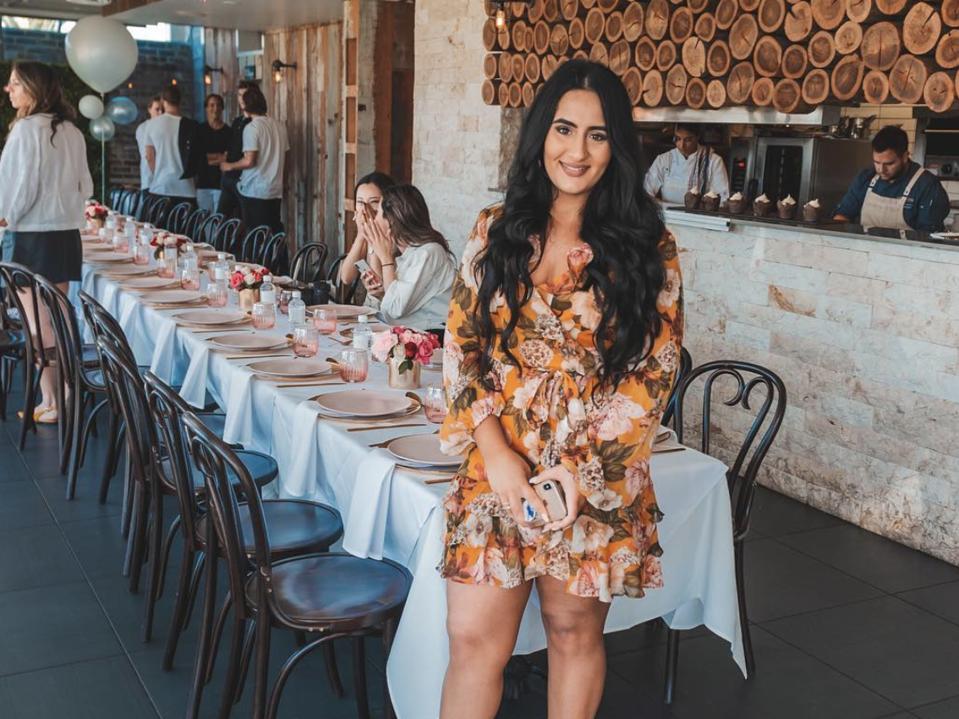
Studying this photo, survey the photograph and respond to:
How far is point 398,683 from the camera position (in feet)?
7.97

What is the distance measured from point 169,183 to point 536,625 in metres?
8.78

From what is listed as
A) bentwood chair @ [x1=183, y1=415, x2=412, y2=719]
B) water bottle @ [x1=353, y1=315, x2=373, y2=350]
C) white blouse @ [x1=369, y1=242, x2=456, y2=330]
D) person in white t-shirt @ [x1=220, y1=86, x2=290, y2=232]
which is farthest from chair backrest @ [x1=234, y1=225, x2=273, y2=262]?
bentwood chair @ [x1=183, y1=415, x2=412, y2=719]

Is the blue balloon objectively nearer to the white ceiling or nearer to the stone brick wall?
the white ceiling

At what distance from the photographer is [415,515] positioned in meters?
2.54

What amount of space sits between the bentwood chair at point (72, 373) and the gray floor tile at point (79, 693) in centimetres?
157

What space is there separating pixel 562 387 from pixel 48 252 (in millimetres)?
4198

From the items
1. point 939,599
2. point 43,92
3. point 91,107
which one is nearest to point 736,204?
point 939,599

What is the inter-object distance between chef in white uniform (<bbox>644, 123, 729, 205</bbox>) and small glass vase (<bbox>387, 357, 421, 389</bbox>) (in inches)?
160

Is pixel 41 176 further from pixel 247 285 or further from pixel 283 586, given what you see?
pixel 283 586

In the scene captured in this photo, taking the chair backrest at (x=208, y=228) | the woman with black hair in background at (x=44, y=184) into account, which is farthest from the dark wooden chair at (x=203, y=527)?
the chair backrest at (x=208, y=228)

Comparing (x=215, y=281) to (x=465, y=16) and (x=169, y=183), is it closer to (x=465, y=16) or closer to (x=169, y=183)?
(x=465, y=16)

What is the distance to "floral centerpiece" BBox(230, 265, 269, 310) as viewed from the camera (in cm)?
464

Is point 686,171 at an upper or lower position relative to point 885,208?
upper

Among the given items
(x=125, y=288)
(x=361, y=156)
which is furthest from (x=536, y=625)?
(x=361, y=156)
